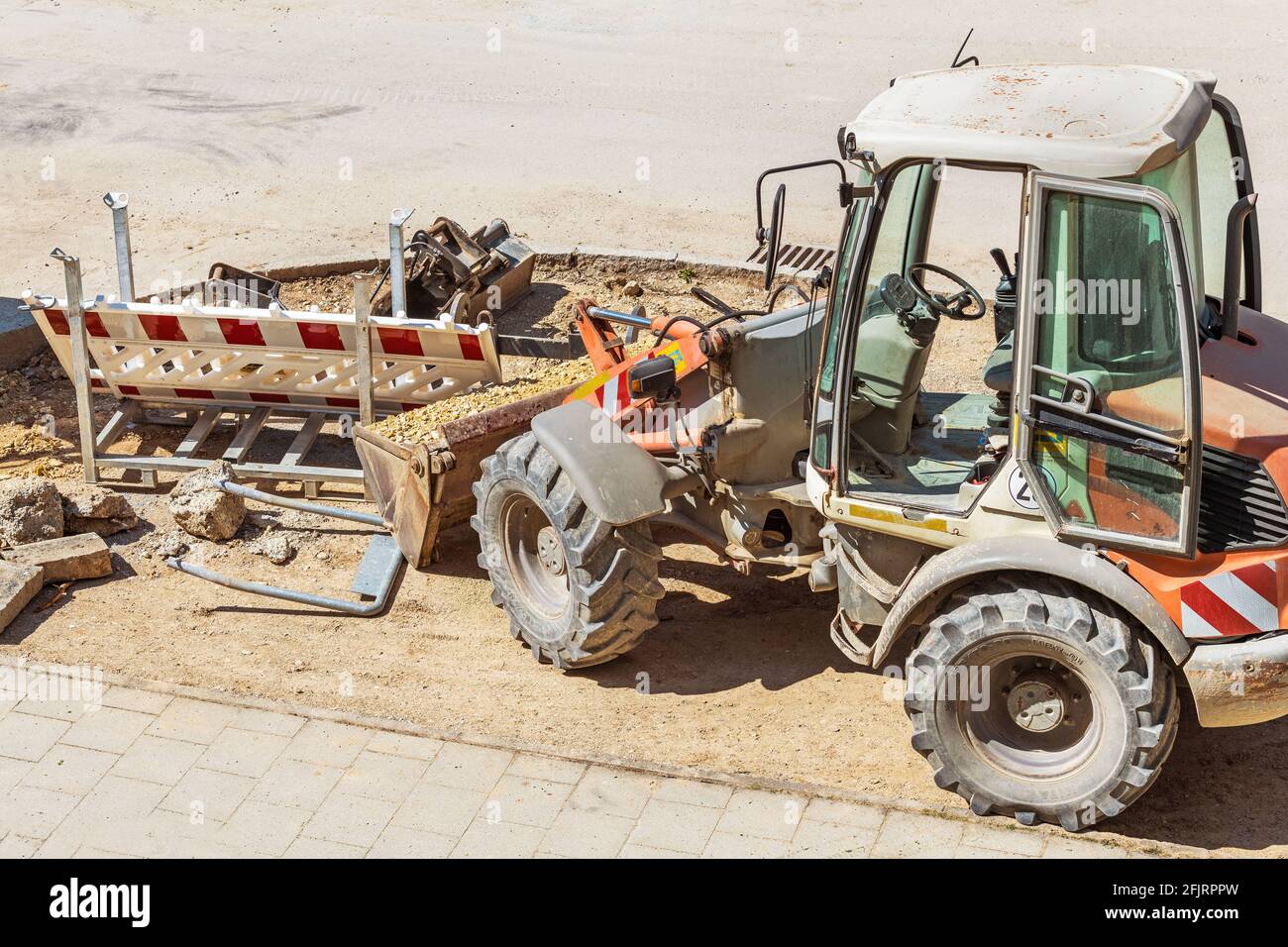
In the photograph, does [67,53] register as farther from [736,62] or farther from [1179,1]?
[1179,1]

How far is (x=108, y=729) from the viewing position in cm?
633

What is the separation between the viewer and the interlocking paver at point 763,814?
5637 mm

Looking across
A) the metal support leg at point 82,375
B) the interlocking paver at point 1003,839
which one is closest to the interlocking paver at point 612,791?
the interlocking paver at point 1003,839

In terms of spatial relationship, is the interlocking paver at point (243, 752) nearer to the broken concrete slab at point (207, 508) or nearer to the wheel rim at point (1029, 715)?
the broken concrete slab at point (207, 508)

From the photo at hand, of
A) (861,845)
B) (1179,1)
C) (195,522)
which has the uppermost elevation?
(1179,1)

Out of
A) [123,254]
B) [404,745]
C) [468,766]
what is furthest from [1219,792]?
[123,254]

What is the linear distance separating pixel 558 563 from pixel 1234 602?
3103 mm

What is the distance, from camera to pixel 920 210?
599 centimetres

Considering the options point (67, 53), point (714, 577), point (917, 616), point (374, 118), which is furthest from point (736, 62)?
point (917, 616)

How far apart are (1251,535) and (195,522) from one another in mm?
5386

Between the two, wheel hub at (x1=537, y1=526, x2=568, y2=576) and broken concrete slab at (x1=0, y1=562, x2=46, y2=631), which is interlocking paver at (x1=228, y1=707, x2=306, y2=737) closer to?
wheel hub at (x1=537, y1=526, x2=568, y2=576)

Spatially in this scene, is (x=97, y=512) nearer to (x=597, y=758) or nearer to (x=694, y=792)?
(x=597, y=758)

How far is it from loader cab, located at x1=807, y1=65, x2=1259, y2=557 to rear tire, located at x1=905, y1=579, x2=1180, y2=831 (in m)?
0.31

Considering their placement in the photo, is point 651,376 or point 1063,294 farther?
point 651,376
